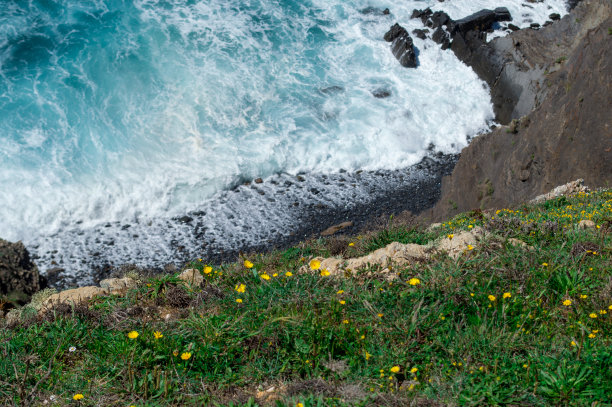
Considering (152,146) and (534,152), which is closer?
(534,152)

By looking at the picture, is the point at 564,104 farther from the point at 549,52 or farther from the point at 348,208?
the point at 549,52

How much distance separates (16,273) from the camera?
9.61m

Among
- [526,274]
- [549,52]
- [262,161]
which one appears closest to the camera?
[526,274]

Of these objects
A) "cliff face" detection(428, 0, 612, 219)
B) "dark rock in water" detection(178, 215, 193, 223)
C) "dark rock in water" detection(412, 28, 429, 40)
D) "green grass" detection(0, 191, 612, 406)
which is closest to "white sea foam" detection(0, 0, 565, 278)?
"dark rock in water" detection(178, 215, 193, 223)

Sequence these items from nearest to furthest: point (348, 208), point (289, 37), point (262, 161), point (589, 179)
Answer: point (589, 179), point (348, 208), point (262, 161), point (289, 37)

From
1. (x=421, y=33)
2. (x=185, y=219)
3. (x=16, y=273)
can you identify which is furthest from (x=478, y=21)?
(x=16, y=273)

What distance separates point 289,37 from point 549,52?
10.6 metres

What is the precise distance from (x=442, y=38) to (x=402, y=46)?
199 centimetres

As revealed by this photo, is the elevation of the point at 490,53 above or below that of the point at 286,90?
above

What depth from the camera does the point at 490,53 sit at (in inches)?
824

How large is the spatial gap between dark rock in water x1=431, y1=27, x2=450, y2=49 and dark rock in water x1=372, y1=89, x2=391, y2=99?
4.03 meters

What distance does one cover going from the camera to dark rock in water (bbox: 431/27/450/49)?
22.3m

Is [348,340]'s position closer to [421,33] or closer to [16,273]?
[16,273]

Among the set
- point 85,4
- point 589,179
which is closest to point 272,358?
point 589,179
